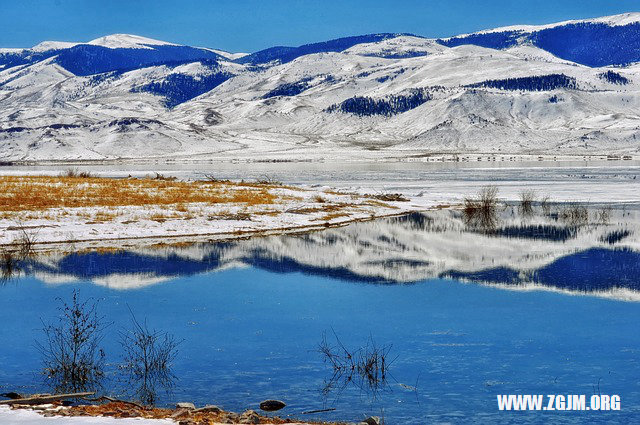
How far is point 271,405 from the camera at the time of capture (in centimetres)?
1260

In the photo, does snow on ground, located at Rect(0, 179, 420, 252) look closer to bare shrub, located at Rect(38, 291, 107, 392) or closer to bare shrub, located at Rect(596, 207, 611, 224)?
bare shrub, located at Rect(596, 207, 611, 224)

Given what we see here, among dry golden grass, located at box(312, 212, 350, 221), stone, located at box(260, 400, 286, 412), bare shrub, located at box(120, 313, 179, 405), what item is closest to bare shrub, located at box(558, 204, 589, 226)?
dry golden grass, located at box(312, 212, 350, 221)

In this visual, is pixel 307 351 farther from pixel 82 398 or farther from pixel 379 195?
pixel 379 195

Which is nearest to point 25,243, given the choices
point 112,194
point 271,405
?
point 112,194

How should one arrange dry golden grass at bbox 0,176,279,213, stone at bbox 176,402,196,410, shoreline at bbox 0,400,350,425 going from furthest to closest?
1. dry golden grass at bbox 0,176,279,213
2. stone at bbox 176,402,196,410
3. shoreline at bbox 0,400,350,425

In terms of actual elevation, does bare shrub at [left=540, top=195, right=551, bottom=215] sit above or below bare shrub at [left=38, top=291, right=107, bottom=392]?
above

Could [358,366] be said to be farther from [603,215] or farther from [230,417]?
[603,215]

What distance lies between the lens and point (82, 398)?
13102 mm

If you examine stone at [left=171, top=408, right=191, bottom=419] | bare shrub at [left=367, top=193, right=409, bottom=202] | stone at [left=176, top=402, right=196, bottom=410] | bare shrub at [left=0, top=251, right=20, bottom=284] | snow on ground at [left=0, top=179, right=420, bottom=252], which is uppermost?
bare shrub at [left=367, top=193, right=409, bottom=202]

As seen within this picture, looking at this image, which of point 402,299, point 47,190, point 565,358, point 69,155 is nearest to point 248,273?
point 402,299

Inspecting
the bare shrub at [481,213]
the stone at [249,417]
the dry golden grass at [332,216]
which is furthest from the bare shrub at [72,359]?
the bare shrub at [481,213]

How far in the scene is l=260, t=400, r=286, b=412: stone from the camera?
12539mm

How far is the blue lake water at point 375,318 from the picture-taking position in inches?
531

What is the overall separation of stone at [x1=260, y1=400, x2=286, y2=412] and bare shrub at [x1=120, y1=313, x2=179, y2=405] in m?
2.01
